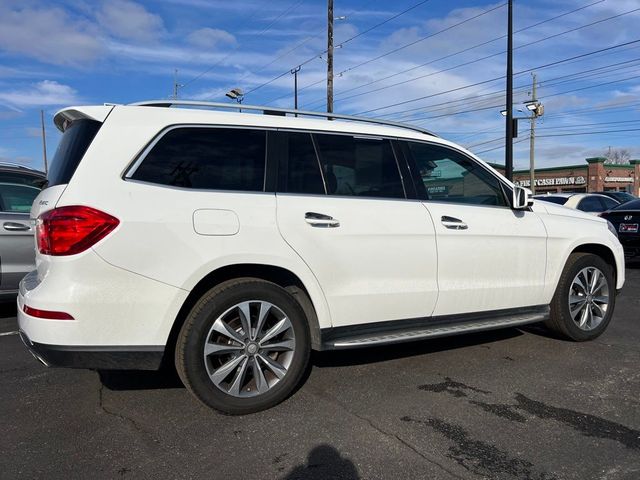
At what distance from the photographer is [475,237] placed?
4.40m

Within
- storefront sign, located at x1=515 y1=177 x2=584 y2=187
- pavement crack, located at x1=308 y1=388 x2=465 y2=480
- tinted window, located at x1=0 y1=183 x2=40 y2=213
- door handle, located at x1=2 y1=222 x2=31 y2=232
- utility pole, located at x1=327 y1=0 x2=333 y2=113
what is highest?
utility pole, located at x1=327 y1=0 x2=333 y2=113

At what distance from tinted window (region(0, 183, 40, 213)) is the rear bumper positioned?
3537mm

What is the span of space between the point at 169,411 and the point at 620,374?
3.45m

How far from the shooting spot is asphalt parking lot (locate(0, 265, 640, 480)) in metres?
2.88

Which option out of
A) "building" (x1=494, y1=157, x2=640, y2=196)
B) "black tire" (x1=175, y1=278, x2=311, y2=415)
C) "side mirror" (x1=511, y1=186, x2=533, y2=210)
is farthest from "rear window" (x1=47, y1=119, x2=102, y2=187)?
"building" (x1=494, y1=157, x2=640, y2=196)

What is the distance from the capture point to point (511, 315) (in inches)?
186

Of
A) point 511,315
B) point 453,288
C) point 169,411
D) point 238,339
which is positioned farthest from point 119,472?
point 511,315

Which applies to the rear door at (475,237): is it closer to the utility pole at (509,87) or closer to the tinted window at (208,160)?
the tinted window at (208,160)

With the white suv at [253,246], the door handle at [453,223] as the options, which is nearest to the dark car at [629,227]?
the white suv at [253,246]

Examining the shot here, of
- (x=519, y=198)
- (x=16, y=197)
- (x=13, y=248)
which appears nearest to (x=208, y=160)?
(x=519, y=198)

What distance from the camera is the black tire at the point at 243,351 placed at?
10.8 feet

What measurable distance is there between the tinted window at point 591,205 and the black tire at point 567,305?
27.8ft

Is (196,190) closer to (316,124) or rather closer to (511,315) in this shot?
(316,124)

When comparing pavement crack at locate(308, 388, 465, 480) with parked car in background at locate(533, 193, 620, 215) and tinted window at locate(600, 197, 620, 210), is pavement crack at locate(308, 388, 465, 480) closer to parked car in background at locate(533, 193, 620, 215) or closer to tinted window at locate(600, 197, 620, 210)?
parked car in background at locate(533, 193, 620, 215)
